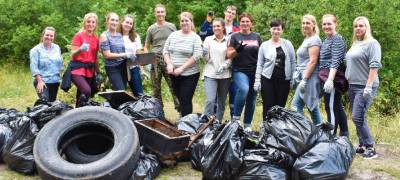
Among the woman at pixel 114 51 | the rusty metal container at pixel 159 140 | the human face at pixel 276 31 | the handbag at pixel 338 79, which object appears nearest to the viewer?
the rusty metal container at pixel 159 140

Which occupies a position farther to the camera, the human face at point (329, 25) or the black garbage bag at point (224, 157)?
the human face at point (329, 25)

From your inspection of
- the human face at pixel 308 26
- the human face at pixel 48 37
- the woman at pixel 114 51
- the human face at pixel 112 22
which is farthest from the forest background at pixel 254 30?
the human face at pixel 112 22

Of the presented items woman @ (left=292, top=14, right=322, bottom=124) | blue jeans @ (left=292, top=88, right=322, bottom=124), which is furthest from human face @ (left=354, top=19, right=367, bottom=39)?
blue jeans @ (left=292, top=88, right=322, bottom=124)

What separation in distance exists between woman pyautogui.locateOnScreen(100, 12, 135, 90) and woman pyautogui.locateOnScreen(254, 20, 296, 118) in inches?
67.7

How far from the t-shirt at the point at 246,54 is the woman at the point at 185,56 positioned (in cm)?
47

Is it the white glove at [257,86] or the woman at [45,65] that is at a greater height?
the woman at [45,65]

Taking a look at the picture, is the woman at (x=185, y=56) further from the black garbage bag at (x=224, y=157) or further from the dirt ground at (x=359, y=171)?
the black garbage bag at (x=224, y=157)

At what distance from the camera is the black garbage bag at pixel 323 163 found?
4.52 m

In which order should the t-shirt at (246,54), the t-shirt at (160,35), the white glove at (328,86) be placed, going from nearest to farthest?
the white glove at (328,86) → the t-shirt at (246,54) → the t-shirt at (160,35)

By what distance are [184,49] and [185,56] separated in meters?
0.10

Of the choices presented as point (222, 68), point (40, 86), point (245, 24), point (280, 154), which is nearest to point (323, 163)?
point (280, 154)

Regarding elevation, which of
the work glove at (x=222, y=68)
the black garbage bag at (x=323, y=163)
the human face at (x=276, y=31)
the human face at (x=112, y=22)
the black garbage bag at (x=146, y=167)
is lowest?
the black garbage bag at (x=146, y=167)

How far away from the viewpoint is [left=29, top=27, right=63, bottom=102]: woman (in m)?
6.25

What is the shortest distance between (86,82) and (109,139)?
58.2 inches
